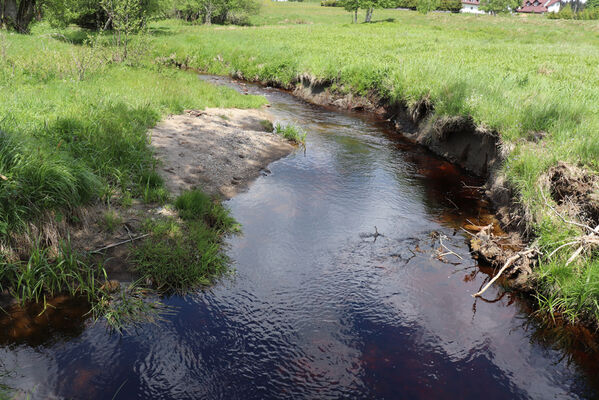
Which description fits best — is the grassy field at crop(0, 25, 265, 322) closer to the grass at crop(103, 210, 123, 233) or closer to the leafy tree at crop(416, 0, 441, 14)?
the grass at crop(103, 210, 123, 233)

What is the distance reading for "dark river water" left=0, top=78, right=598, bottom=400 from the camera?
4680 millimetres

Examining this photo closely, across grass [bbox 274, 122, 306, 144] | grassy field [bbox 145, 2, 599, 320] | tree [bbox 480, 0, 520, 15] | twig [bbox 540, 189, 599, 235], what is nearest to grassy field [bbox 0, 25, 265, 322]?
grass [bbox 274, 122, 306, 144]

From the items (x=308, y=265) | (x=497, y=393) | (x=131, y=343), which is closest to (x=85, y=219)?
(x=131, y=343)

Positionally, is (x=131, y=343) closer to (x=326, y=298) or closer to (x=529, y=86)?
(x=326, y=298)

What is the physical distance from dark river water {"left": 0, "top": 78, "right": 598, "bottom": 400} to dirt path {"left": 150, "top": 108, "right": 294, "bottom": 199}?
→ 1.37m

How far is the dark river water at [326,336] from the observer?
15.4 feet

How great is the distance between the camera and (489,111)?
36.4 feet

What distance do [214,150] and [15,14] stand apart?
93.2ft

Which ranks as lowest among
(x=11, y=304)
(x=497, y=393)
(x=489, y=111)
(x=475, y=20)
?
(x=497, y=393)

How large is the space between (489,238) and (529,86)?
27.2 ft

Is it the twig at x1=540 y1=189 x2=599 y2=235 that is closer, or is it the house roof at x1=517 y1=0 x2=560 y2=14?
the twig at x1=540 y1=189 x2=599 y2=235

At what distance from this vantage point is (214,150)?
11.3m

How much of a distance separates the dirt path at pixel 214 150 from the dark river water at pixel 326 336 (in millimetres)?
1366

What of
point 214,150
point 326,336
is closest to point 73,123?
point 214,150
